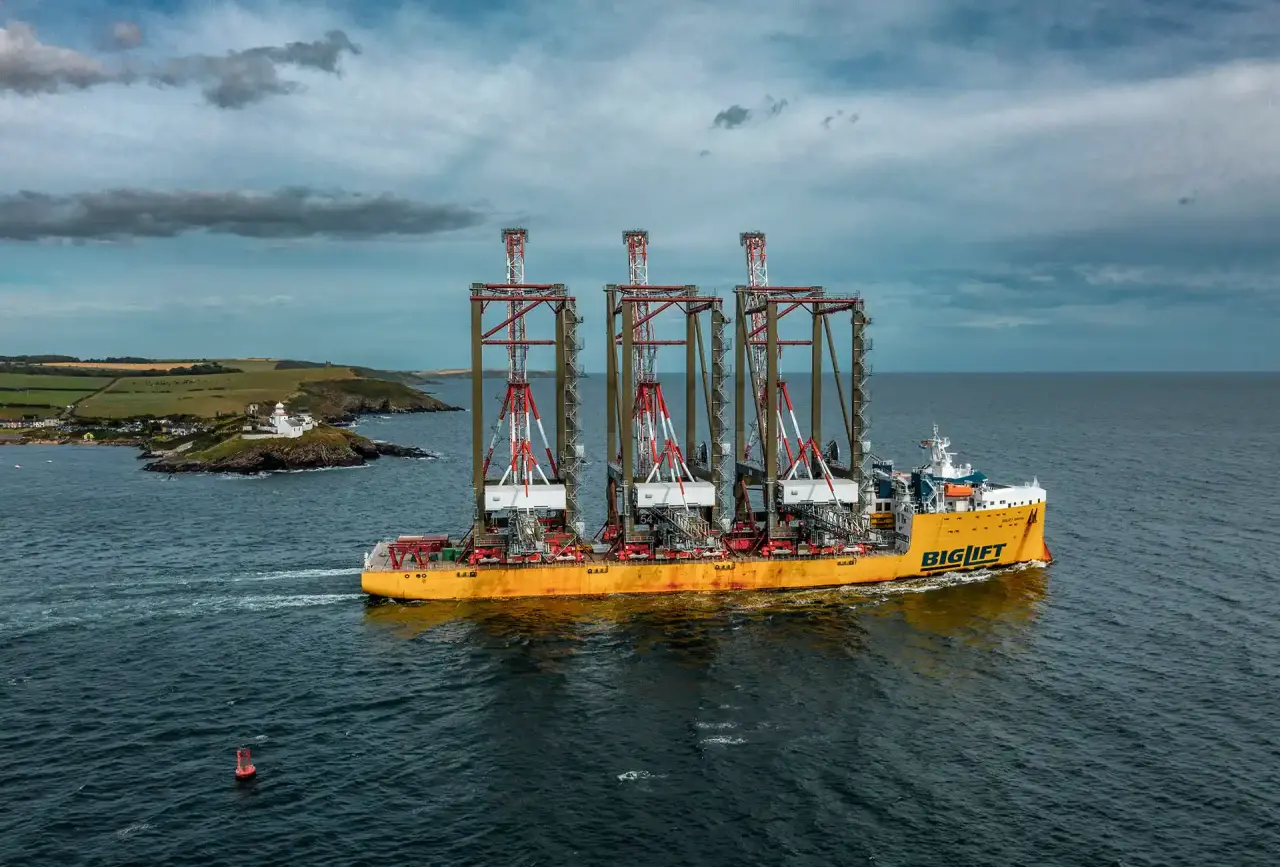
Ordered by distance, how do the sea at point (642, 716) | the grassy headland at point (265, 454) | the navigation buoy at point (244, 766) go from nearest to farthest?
the sea at point (642, 716), the navigation buoy at point (244, 766), the grassy headland at point (265, 454)

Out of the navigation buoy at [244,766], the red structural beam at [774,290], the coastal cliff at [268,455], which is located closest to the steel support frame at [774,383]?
the red structural beam at [774,290]

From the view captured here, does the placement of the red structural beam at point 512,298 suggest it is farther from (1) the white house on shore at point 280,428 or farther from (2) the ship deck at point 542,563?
(1) the white house on shore at point 280,428

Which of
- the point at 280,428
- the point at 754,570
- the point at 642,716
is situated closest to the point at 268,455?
the point at 280,428

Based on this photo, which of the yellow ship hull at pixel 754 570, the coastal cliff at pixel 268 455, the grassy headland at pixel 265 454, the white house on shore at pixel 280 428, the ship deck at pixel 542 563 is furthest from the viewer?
the white house on shore at pixel 280 428

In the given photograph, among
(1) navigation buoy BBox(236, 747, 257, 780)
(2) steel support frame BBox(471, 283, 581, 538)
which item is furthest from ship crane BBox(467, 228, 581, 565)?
(1) navigation buoy BBox(236, 747, 257, 780)

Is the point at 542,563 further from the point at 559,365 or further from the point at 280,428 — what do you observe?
the point at 280,428

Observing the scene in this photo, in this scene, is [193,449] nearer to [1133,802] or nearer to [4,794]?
[4,794]

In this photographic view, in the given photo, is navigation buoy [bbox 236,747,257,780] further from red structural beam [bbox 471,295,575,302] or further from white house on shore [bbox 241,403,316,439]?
white house on shore [bbox 241,403,316,439]

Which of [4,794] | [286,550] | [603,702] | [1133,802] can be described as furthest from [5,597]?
[1133,802]
